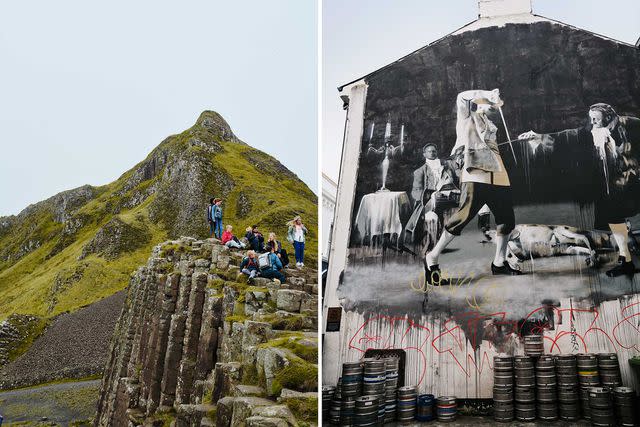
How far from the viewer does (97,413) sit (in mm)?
21969

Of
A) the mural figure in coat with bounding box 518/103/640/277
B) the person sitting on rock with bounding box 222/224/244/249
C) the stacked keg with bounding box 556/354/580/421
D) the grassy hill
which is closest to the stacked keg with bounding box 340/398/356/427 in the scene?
the stacked keg with bounding box 556/354/580/421

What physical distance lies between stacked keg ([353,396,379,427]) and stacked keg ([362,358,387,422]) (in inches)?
12.7

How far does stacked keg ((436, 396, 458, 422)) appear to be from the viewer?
8.82 m

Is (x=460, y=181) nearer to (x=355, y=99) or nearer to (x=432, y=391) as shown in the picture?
(x=355, y=99)

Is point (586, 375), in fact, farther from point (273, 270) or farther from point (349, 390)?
point (273, 270)

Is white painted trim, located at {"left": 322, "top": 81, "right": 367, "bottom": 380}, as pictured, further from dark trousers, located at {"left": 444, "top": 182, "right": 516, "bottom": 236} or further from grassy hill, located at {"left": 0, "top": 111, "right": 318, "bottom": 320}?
grassy hill, located at {"left": 0, "top": 111, "right": 318, "bottom": 320}

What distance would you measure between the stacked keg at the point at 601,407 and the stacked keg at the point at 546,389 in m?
0.61

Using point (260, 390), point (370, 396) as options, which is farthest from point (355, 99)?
point (260, 390)

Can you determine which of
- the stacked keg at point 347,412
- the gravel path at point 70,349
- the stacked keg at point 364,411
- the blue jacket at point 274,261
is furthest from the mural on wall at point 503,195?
the gravel path at point 70,349

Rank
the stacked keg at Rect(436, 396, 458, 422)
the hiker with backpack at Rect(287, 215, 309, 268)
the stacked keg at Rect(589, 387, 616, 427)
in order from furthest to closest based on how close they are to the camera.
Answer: the hiker with backpack at Rect(287, 215, 309, 268) < the stacked keg at Rect(436, 396, 458, 422) < the stacked keg at Rect(589, 387, 616, 427)

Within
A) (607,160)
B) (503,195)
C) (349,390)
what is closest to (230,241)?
(349,390)

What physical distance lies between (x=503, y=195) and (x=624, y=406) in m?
4.52

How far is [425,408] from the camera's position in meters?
8.71

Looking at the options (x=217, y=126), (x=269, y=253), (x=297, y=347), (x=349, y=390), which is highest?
(x=217, y=126)
